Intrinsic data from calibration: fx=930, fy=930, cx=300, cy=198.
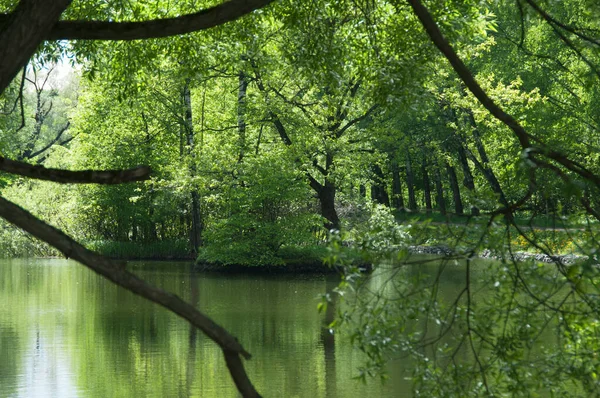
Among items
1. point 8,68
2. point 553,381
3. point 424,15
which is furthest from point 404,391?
point 8,68

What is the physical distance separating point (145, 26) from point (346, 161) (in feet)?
73.0

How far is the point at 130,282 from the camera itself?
10.9 ft

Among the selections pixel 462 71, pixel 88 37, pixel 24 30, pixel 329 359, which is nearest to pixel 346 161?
pixel 329 359

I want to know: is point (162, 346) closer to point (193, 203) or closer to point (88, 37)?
point (88, 37)

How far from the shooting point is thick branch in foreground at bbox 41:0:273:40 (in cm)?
414

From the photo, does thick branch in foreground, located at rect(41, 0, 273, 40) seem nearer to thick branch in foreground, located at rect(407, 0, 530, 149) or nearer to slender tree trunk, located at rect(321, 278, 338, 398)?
thick branch in foreground, located at rect(407, 0, 530, 149)

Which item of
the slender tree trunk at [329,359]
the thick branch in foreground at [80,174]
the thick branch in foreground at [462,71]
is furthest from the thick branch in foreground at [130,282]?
the slender tree trunk at [329,359]

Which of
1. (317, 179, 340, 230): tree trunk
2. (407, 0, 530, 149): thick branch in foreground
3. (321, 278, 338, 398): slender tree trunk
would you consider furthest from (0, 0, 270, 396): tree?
(317, 179, 340, 230): tree trunk

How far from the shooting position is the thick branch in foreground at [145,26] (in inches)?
163

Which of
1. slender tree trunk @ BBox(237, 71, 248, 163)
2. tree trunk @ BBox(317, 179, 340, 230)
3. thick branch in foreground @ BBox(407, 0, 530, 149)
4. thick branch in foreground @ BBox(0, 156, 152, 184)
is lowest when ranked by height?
thick branch in foreground @ BBox(0, 156, 152, 184)

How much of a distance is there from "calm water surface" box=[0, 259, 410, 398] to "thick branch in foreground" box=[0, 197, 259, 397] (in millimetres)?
5064

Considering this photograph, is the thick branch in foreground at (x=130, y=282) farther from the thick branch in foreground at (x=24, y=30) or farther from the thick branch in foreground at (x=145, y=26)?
the thick branch in foreground at (x=145, y=26)

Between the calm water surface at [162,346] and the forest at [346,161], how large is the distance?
3.54 ft

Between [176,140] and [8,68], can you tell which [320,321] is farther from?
[176,140]
